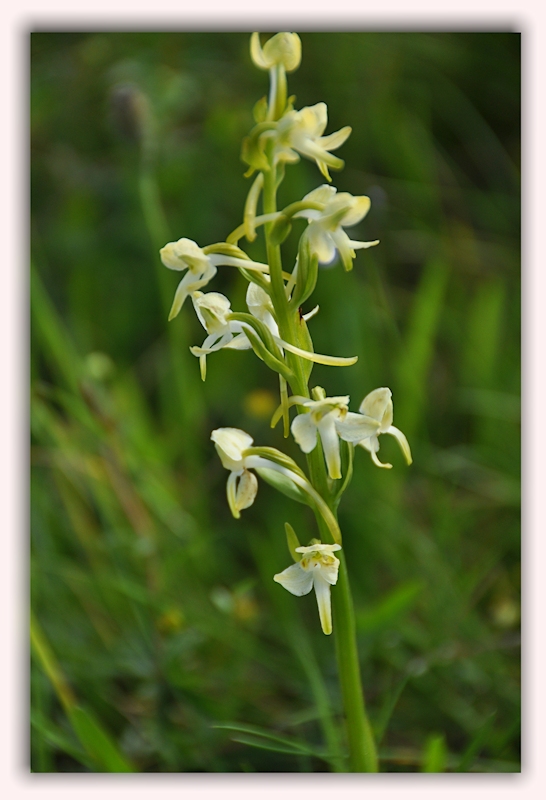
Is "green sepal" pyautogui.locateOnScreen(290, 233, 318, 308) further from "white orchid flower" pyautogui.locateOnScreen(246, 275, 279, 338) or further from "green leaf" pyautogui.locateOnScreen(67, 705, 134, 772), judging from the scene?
"green leaf" pyautogui.locateOnScreen(67, 705, 134, 772)

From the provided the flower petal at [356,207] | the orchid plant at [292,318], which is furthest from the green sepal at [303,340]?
the flower petal at [356,207]

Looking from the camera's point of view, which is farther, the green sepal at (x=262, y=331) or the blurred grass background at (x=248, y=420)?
the blurred grass background at (x=248, y=420)

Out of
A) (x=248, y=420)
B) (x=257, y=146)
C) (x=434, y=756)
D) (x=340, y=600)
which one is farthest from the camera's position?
(x=248, y=420)

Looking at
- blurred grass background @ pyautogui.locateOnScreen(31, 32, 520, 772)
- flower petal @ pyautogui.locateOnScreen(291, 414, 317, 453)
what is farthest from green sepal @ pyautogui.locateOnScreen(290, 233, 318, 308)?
blurred grass background @ pyautogui.locateOnScreen(31, 32, 520, 772)

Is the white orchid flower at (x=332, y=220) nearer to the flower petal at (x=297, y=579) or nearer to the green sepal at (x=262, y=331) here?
the green sepal at (x=262, y=331)

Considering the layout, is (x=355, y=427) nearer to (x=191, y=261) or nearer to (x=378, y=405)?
(x=378, y=405)

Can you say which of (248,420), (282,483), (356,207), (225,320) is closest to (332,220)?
(356,207)

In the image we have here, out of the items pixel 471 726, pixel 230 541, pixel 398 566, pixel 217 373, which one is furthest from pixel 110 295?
pixel 471 726
